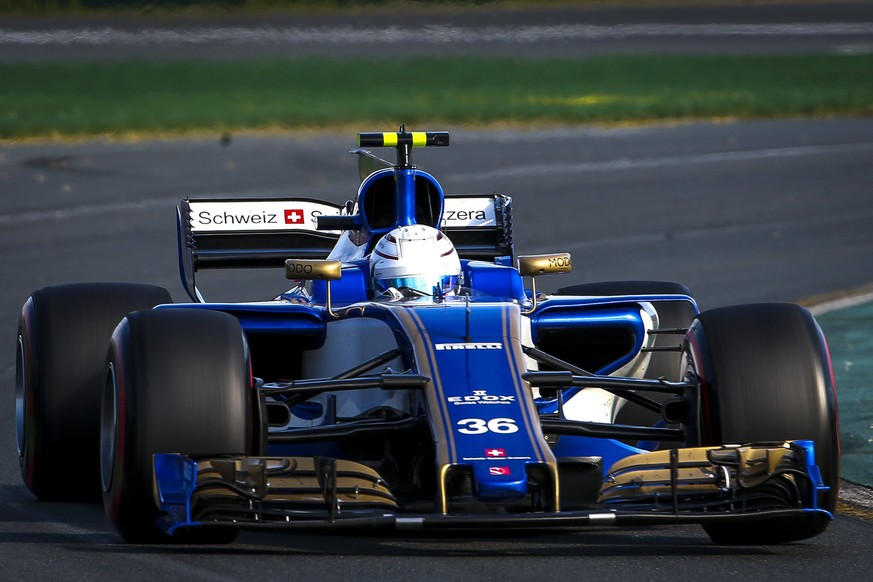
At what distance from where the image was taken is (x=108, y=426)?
7.44 meters

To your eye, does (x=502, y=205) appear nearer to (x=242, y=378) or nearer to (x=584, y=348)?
(x=584, y=348)

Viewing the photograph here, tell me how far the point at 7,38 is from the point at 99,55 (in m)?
1.47

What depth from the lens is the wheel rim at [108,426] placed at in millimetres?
7234

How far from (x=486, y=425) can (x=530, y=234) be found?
11.6 m

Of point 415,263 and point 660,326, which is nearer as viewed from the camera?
point 415,263

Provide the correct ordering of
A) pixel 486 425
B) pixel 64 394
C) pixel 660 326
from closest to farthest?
1. pixel 486 425
2. pixel 64 394
3. pixel 660 326

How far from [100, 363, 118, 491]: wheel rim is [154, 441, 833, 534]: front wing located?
1.64 ft

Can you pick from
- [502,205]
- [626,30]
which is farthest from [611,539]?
[626,30]

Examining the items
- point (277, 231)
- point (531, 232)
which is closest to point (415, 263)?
point (277, 231)

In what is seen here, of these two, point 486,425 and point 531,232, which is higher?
point 531,232

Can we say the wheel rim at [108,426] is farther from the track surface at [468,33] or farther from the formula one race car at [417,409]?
the track surface at [468,33]

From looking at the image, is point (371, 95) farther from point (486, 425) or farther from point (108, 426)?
point (486, 425)

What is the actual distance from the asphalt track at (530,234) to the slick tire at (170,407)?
17 centimetres

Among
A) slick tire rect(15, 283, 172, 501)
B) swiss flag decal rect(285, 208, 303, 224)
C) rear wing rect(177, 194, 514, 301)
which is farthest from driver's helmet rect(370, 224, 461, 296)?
swiss flag decal rect(285, 208, 303, 224)
